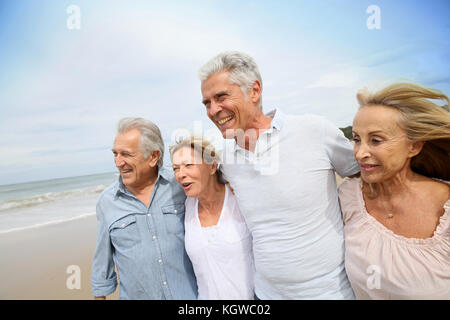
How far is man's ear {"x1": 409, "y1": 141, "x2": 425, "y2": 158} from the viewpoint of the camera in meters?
1.63

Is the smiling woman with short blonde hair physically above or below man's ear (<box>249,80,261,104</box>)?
below

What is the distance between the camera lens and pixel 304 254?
5.93ft

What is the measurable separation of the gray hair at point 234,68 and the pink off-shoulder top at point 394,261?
1.22 meters

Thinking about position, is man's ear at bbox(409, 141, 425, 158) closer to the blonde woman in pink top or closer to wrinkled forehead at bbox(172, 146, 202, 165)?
the blonde woman in pink top

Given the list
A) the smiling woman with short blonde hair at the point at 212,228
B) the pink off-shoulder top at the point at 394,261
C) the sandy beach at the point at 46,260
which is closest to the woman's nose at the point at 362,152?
the pink off-shoulder top at the point at 394,261

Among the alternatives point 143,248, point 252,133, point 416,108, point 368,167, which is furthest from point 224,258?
point 416,108

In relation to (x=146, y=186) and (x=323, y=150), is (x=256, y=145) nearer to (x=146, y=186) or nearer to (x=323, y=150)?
(x=323, y=150)

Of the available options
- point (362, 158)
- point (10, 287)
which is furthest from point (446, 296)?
point (10, 287)

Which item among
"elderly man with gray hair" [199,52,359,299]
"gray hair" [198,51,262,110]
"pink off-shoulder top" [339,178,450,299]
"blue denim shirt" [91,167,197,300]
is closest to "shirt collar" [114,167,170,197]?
"blue denim shirt" [91,167,197,300]

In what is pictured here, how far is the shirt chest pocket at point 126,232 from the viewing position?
7.22ft

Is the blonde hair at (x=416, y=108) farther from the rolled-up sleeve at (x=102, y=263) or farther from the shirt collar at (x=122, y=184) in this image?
the rolled-up sleeve at (x=102, y=263)

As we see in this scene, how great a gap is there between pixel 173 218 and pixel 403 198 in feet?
5.73

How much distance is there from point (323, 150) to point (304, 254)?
2.48ft

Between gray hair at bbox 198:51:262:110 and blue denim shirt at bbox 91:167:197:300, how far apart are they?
3.73ft
